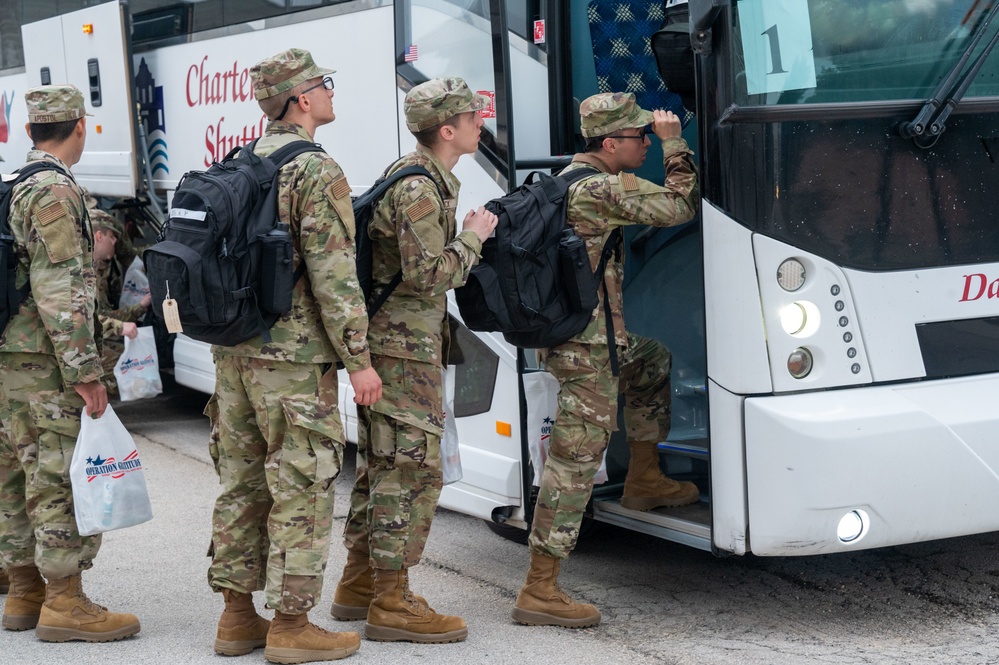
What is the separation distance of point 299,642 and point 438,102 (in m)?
1.84

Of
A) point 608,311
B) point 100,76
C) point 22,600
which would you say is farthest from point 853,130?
point 100,76

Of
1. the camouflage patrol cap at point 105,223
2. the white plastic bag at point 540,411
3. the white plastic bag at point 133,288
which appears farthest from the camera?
the white plastic bag at point 133,288

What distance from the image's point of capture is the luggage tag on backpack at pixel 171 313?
3701 millimetres

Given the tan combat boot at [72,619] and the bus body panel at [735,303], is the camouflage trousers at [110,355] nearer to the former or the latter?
the tan combat boot at [72,619]

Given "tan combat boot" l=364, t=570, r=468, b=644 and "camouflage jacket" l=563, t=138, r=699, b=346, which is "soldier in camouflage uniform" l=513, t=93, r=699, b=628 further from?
"tan combat boot" l=364, t=570, r=468, b=644

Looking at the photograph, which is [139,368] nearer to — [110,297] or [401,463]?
[110,297]

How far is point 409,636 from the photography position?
168 inches

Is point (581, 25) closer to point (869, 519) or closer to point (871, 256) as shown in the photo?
point (871, 256)

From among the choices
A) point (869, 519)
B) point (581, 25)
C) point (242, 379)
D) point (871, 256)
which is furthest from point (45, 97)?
point (869, 519)

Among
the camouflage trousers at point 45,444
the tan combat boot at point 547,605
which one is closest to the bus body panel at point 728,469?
the tan combat boot at point 547,605

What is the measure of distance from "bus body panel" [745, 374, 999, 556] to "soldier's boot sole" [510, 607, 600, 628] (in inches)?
28.7

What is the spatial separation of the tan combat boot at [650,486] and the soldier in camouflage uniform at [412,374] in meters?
0.92

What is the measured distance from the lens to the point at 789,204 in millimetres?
3898

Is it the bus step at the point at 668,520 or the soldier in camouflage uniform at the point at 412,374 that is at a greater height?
the soldier in camouflage uniform at the point at 412,374
